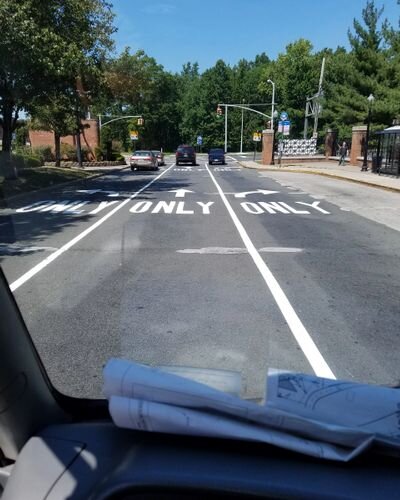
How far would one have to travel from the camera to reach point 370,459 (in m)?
1.28

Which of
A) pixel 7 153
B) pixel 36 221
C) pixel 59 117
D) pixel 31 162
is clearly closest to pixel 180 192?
pixel 7 153

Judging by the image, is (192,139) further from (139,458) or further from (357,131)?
(139,458)

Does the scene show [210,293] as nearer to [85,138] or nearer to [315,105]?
[85,138]

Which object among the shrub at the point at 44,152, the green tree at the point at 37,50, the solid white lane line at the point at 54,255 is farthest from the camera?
the shrub at the point at 44,152

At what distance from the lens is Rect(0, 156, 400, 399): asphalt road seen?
391 centimetres

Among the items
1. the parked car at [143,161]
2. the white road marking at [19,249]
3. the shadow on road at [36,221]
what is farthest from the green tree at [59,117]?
the white road marking at [19,249]

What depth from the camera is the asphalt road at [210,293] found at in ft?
12.8

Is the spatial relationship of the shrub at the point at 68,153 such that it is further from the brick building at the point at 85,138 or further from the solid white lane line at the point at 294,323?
the solid white lane line at the point at 294,323

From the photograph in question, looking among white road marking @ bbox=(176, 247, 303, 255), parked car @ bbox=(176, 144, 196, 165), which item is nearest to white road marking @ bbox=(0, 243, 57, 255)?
white road marking @ bbox=(176, 247, 303, 255)

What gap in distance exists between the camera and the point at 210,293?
5777 millimetres

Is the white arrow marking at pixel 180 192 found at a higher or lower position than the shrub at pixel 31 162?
lower

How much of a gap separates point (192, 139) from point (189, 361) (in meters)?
104

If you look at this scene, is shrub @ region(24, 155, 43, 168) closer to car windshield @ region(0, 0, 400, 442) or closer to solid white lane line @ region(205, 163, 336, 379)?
car windshield @ region(0, 0, 400, 442)

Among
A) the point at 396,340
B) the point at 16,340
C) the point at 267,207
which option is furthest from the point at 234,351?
the point at 267,207
